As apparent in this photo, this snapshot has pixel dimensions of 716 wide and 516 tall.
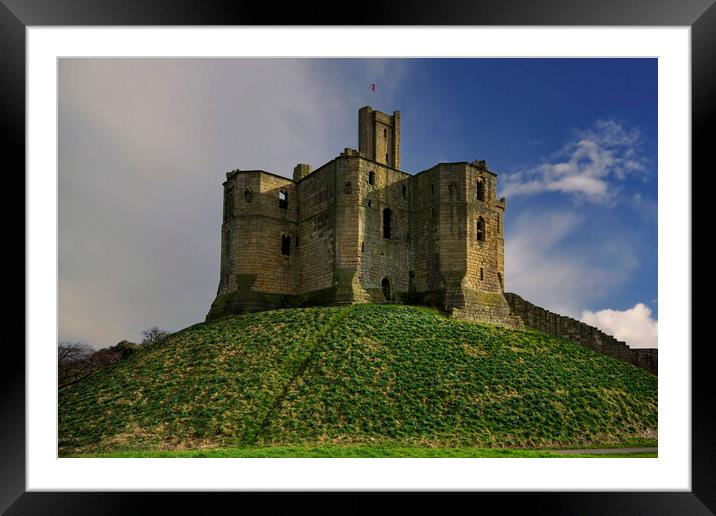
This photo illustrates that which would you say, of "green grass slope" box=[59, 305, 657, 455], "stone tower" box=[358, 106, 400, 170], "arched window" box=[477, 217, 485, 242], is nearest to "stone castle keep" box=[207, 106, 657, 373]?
"arched window" box=[477, 217, 485, 242]

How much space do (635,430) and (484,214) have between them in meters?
15.6

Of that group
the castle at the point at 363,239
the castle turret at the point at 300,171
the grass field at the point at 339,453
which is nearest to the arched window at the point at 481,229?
the castle at the point at 363,239

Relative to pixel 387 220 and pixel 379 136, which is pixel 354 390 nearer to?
pixel 387 220

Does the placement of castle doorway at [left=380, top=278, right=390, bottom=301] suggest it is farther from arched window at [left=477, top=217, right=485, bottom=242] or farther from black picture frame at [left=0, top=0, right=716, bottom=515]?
black picture frame at [left=0, top=0, right=716, bottom=515]

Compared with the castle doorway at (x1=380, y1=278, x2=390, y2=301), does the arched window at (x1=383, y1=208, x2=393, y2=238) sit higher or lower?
higher

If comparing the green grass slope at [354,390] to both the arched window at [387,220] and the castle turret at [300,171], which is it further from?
the castle turret at [300,171]

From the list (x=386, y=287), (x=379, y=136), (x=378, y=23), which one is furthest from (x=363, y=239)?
(x=378, y=23)

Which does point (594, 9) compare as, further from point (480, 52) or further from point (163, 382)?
point (163, 382)

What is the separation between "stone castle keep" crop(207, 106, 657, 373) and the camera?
3491cm

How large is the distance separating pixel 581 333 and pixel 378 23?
1330 inches

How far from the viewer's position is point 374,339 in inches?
1102

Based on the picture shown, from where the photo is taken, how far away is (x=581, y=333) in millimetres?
38281

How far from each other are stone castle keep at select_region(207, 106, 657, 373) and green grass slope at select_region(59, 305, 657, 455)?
322 centimetres
